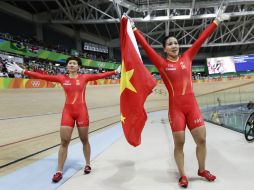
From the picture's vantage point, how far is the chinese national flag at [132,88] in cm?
381

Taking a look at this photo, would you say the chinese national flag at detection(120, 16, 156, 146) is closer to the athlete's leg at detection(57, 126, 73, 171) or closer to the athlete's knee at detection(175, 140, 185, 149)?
the athlete's knee at detection(175, 140, 185, 149)

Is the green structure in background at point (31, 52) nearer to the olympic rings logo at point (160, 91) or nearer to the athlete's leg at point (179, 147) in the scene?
the olympic rings logo at point (160, 91)

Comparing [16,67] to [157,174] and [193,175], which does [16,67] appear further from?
[193,175]

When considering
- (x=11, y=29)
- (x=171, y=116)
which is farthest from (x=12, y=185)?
(x=11, y=29)

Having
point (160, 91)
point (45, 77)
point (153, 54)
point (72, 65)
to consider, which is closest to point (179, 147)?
point (153, 54)

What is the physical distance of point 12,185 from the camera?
13.1 feet

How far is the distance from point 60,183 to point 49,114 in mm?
7967

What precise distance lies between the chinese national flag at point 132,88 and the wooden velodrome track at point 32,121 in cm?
213

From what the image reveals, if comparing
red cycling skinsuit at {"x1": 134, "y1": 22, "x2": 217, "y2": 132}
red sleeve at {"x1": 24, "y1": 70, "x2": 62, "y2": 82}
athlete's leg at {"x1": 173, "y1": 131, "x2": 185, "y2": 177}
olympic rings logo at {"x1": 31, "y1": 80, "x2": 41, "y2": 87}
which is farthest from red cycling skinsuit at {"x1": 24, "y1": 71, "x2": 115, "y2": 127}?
olympic rings logo at {"x1": 31, "y1": 80, "x2": 41, "y2": 87}

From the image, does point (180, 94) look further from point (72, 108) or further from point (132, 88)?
point (72, 108)

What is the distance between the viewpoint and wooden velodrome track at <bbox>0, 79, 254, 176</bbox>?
19.8ft

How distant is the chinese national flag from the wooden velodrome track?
2128 millimetres

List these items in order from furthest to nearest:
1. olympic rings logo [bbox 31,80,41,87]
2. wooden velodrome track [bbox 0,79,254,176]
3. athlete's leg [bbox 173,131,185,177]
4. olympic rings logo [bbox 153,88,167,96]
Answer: olympic rings logo [bbox 153,88,167,96]
olympic rings logo [bbox 31,80,41,87]
wooden velodrome track [bbox 0,79,254,176]
athlete's leg [bbox 173,131,185,177]

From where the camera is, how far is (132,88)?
3.93 metres
